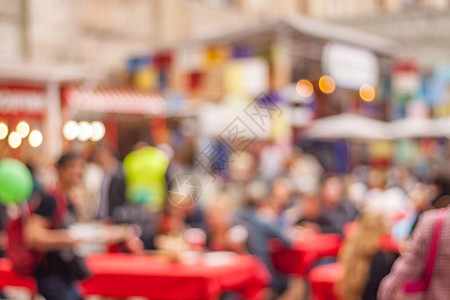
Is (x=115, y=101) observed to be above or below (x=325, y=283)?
above

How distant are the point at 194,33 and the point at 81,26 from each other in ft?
12.8

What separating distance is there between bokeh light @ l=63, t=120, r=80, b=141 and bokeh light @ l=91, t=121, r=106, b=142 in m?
0.81

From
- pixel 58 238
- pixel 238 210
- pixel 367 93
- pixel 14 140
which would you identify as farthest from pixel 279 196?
pixel 367 93

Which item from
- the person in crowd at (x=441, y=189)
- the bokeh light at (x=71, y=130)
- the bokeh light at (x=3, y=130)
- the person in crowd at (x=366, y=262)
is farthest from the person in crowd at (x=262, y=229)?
the bokeh light at (x=71, y=130)

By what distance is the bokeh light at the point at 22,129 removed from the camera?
1133cm

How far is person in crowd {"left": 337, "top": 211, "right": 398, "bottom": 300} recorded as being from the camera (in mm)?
4645

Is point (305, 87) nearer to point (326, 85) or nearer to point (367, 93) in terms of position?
point (326, 85)

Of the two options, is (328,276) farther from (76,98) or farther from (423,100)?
(423,100)

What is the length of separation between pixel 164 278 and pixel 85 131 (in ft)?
28.3

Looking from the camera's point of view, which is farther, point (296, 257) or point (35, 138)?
point (35, 138)

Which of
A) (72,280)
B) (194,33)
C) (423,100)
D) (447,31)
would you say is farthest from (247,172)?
(447,31)

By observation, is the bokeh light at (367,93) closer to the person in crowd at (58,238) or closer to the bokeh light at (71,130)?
the bokeh light at (71,130)

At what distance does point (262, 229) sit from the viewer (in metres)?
6.65

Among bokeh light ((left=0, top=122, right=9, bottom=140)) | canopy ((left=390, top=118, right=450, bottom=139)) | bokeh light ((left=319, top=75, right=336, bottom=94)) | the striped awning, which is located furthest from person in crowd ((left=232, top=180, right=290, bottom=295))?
bokeh light ((left=319, top=75, right=336, bottom=94))
